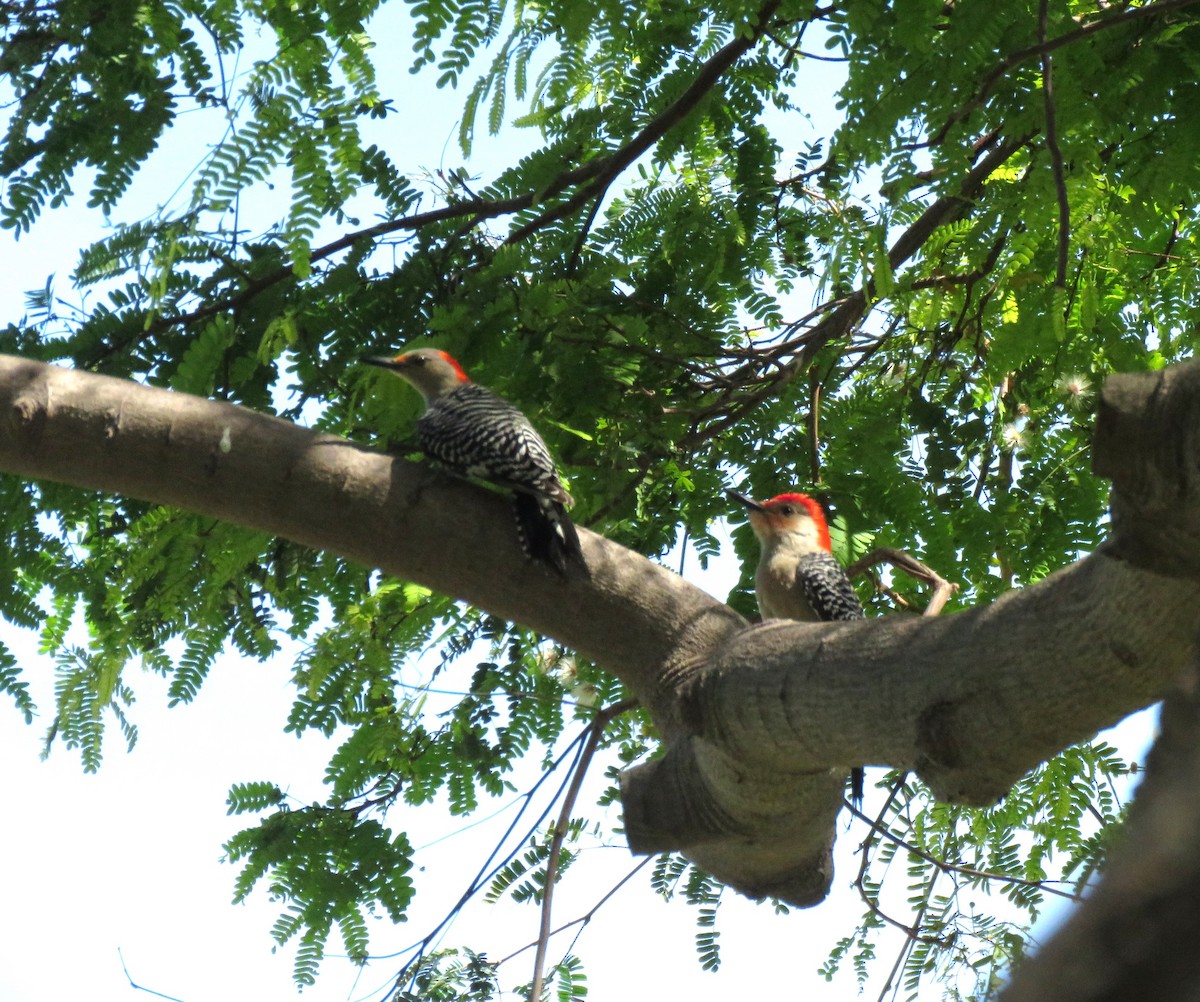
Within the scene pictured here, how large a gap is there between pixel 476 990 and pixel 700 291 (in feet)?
9.22

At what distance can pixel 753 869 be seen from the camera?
142 inches

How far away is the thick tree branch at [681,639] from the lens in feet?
8.80

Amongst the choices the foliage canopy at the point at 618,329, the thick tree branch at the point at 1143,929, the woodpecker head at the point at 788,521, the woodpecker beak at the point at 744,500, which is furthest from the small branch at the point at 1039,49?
the thick tree branch at the point at 1143,929

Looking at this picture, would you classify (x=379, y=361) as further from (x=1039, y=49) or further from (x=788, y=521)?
(x=1039, y=49)

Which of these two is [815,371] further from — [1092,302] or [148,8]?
[148,8]

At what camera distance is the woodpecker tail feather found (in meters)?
3.39

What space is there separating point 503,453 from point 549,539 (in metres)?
0.92

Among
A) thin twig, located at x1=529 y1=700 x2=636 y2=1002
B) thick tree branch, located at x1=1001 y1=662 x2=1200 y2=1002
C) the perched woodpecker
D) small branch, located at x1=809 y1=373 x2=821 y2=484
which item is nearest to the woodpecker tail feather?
the perched woodpecker

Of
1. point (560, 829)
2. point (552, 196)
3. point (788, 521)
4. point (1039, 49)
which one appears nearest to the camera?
point (1039, 49)

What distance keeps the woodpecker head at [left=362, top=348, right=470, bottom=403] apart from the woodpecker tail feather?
51.8 inches

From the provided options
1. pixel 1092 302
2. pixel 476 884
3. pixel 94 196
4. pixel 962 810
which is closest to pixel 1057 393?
pixel 1092 302

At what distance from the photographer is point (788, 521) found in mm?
5500

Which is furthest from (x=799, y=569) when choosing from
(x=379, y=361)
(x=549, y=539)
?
(x=549, y=539)

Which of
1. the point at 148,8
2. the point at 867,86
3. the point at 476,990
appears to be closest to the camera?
the point at 867,86
